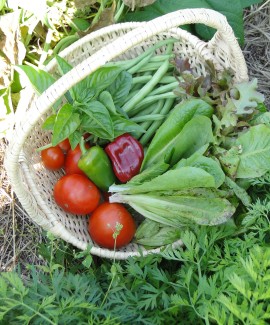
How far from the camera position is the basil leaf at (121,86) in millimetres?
1607

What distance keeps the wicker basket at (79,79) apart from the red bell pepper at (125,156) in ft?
0.69

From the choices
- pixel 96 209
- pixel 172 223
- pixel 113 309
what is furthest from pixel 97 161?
pixel 113 309

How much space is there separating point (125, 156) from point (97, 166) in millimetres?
86

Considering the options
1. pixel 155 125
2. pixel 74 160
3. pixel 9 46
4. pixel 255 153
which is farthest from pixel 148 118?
pixel 9 46

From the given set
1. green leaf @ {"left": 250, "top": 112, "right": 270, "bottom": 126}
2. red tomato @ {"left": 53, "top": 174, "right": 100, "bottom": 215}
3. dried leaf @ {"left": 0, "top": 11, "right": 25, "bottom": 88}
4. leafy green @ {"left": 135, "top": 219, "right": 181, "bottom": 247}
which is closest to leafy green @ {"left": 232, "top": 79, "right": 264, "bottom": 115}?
green leaf @ {"left": 250, "top": 112, "right": 270, "bottom": 126}

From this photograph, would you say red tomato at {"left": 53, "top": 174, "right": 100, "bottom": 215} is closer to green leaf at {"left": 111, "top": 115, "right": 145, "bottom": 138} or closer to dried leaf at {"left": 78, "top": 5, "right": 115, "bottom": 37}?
green leaf at {"left": 111, "top": 115, "right": 145, "bottom": 138}

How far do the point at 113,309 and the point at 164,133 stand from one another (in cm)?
54

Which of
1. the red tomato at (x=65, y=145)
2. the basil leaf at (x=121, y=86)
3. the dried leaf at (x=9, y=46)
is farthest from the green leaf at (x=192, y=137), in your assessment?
the dried leaf at (x=9, y=46)

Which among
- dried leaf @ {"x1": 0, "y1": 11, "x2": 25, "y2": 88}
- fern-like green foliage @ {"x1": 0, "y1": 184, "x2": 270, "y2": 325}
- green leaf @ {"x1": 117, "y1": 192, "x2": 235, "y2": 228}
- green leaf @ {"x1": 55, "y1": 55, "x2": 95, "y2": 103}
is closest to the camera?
fern-like green foliage @ {"x1": 0, "y1": 184, "x2": 270, "y2": 325}

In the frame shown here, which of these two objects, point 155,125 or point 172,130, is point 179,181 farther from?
point 155,125

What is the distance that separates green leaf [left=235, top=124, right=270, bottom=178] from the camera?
1.43 metres

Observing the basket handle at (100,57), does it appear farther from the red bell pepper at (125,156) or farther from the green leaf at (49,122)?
the red bell pepper at (125,156)

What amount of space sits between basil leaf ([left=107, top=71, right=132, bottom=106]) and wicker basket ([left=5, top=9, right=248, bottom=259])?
0.36 feet

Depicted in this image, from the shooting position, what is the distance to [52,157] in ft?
5.32
